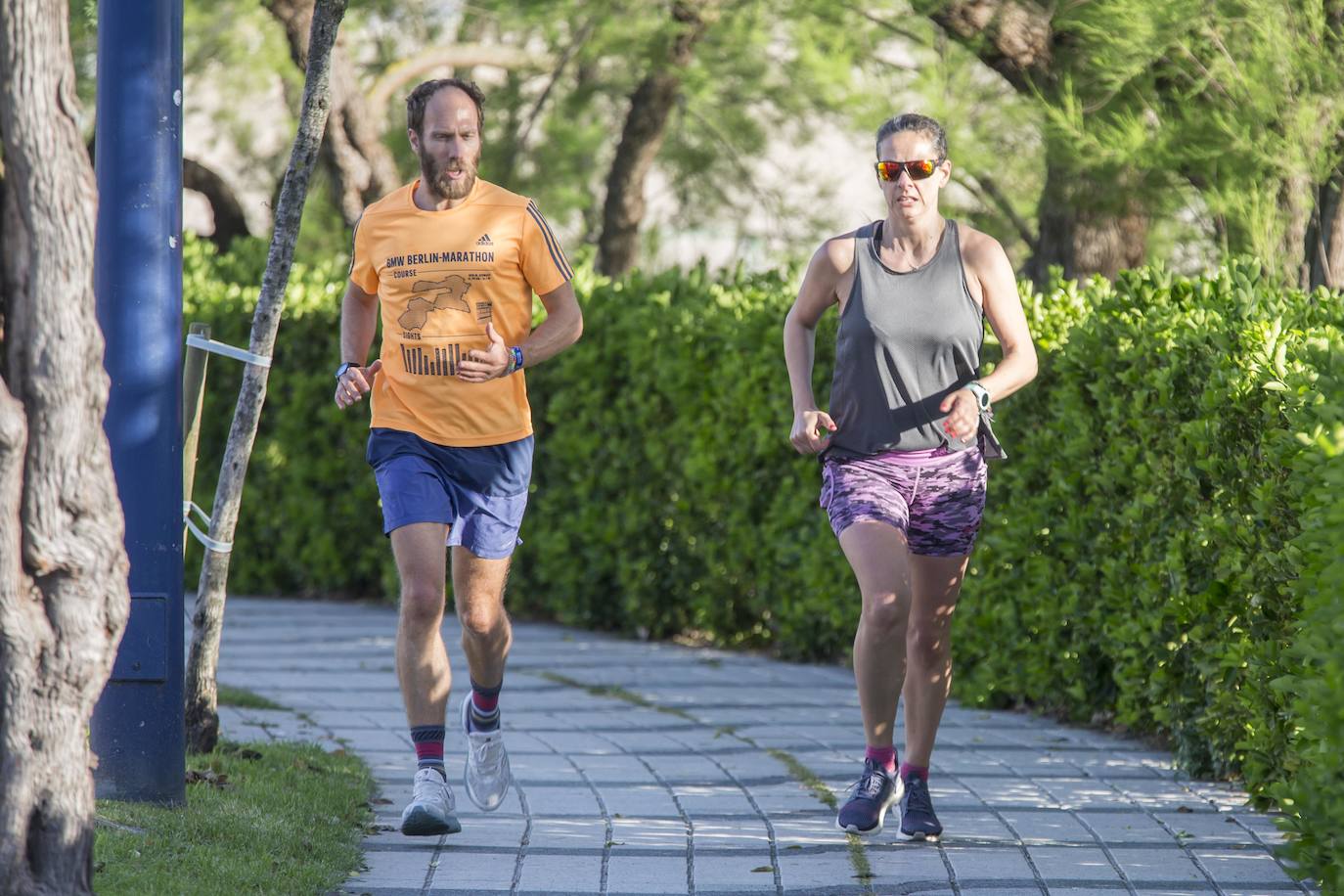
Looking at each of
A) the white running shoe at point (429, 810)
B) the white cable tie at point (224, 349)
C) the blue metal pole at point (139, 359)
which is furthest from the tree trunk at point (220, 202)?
the white running shoe at point (429, 810)

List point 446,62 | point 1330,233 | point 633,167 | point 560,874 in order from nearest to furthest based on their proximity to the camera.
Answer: point 560,874, point 1330,233, point 446,62, point 633,167

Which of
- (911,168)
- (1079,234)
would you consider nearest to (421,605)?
(911,168)

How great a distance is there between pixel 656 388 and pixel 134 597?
4.77m

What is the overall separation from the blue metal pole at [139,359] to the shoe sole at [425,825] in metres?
0.61

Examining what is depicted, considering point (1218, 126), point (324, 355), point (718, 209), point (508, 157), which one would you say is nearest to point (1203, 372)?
point (1218, 126)

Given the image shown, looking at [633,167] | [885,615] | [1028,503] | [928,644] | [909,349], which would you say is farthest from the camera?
[633,167]

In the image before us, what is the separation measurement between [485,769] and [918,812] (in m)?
1.20

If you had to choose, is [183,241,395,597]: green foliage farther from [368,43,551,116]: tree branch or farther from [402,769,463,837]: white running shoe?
[402,769,463,837]: white running shoe

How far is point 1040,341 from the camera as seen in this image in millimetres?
6781

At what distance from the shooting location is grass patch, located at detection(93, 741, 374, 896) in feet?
13.1

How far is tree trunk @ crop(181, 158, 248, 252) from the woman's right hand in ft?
40.5

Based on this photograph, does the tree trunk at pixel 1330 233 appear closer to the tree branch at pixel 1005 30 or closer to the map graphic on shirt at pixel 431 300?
the tree branch at pixel 1005 30

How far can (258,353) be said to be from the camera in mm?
5340

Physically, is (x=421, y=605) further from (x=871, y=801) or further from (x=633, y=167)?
(x=633, y=167)
